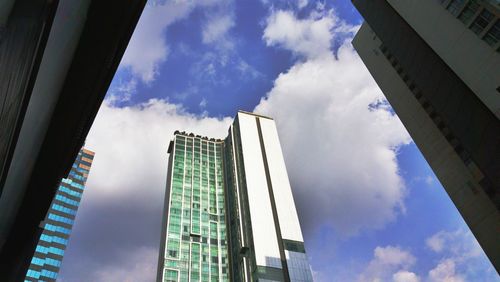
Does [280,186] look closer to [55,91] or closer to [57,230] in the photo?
[57,230]

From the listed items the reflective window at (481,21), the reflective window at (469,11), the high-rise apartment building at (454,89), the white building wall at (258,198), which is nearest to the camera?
the reflective window at (481,21)

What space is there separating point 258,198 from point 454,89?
196 ft

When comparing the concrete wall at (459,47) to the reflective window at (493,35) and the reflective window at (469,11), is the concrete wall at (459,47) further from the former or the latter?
the reflective window at (469,11)

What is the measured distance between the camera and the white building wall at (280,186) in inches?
3563

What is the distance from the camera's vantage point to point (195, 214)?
100812 millimetres

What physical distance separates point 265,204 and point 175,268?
29.7 meters

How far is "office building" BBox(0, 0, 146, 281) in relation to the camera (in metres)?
5.11

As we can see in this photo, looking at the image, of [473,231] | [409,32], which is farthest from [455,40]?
[473,231]

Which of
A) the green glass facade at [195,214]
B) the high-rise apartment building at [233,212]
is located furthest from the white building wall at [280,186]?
the green glass facade at [195,214]

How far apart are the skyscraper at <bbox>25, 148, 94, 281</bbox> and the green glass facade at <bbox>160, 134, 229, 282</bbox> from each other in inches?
1478

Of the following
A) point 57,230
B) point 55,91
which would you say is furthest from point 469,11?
point 57,230

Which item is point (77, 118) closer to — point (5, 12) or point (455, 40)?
point (5, 12)

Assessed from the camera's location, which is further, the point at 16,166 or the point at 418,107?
the point at 418,107

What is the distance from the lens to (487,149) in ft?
142
